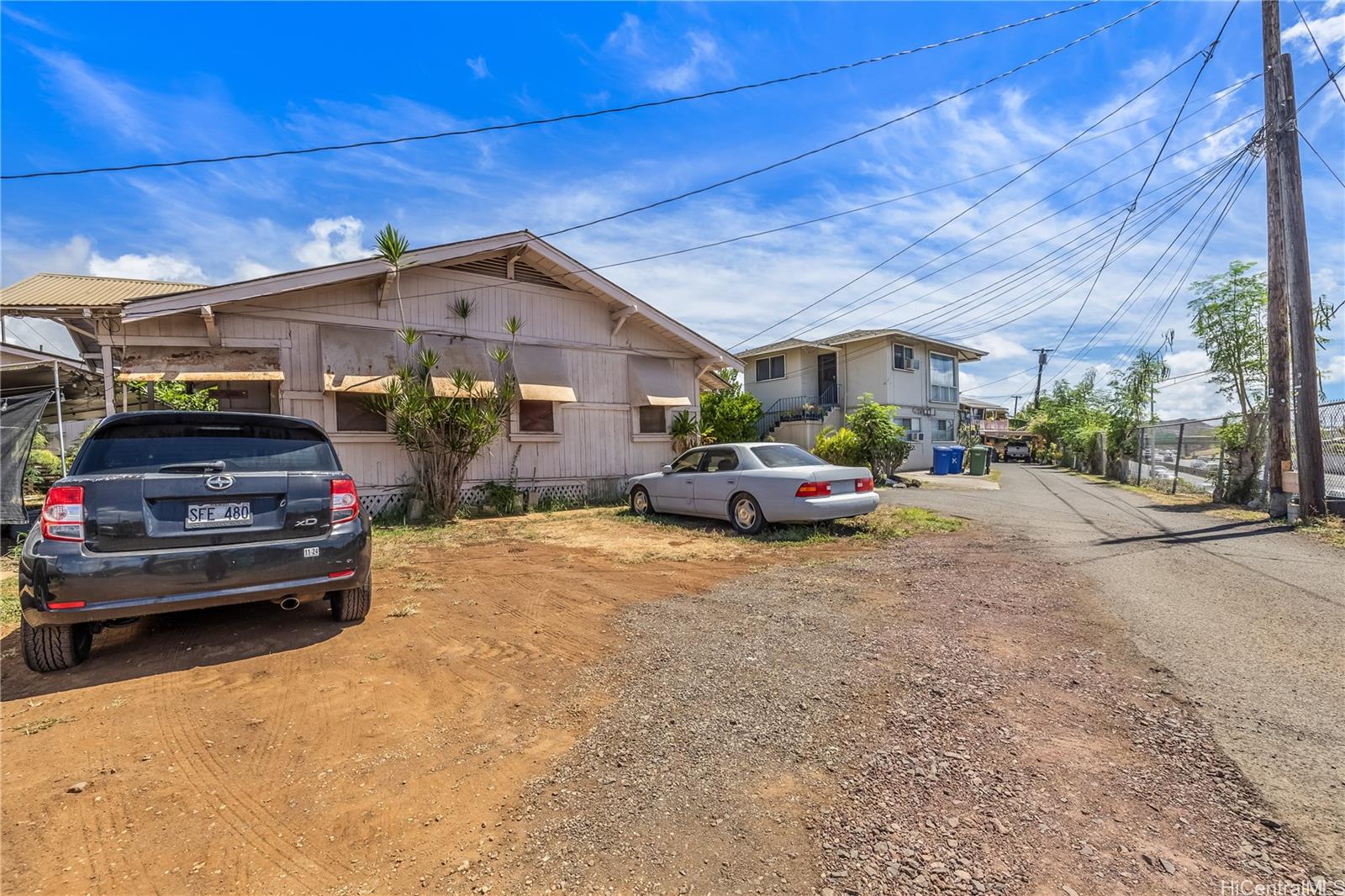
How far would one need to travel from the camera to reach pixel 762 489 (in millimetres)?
8312

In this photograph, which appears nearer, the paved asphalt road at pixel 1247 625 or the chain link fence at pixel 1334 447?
the paved asphalt road at pixel 1247 625

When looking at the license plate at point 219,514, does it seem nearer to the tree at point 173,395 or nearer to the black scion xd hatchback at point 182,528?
the black scion xd hatchback at point 182,528

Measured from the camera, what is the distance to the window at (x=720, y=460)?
352 inches

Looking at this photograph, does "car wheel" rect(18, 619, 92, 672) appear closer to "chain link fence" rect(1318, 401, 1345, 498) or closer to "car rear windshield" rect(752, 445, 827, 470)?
"car rear windshield" rect(752, 445, 827, 470)

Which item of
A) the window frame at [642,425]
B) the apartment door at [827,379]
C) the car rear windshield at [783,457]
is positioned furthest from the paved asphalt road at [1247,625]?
the apartment door at [827,379]

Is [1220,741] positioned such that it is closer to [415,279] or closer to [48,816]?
[48,816]

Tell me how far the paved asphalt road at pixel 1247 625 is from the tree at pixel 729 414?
12028mm

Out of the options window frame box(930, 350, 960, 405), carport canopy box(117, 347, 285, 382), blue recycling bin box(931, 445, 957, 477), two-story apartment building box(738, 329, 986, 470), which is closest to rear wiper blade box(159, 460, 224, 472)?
carport canopy box(117, 347, 285, 382)

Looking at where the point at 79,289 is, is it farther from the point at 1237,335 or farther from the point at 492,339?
the point at 1237,335

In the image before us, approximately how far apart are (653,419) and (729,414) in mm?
8109

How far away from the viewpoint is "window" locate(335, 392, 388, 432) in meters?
10.6

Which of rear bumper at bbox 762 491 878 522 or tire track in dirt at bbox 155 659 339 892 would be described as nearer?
tire track in dirt at bbox 155 659 339 892

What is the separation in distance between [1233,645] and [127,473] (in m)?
7.07

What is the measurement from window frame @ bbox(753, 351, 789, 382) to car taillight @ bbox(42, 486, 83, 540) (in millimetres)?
27926
